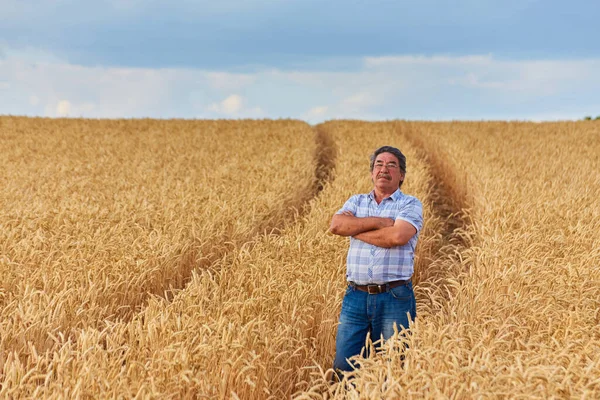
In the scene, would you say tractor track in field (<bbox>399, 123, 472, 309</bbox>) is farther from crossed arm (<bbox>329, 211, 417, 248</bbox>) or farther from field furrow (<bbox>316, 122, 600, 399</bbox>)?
crossed arm (<bbox>329, 211, 417, 248</bbox>)

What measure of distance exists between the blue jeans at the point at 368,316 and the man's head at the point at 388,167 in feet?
2.71

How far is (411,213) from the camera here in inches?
156

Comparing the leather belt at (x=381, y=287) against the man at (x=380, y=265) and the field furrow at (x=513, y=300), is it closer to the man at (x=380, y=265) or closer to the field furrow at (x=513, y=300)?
the man at (x=380, y=265)

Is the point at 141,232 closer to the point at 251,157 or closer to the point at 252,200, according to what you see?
the point at 252,200

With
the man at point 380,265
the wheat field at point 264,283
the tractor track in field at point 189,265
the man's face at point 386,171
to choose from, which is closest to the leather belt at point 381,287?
the man at point 380,265

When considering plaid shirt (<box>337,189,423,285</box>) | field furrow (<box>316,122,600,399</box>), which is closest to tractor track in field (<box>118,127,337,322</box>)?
plaid shirt (<box>337,189,423,285</box>)

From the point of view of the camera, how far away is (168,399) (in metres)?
2.87

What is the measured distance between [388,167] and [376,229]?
0.50 meters

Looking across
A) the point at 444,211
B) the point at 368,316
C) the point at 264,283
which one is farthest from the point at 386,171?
the point at 444,211

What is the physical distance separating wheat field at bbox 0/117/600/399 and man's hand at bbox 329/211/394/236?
2.47 feet

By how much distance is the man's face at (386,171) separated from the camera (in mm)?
4031

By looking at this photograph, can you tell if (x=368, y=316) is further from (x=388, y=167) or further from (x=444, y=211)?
(x=444, y=211)

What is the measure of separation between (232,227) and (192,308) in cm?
303

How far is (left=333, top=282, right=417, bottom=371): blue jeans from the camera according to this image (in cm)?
388
